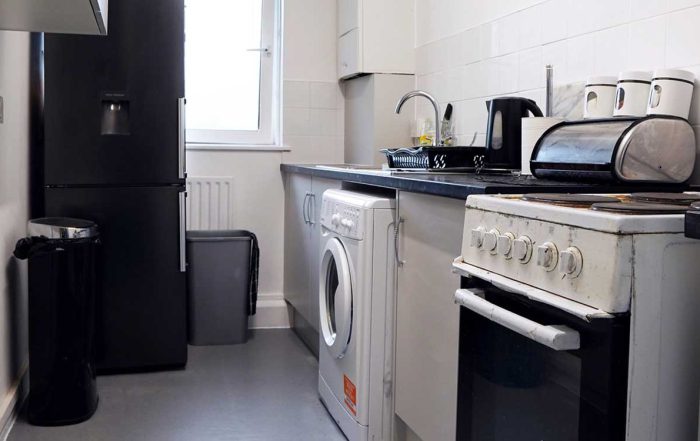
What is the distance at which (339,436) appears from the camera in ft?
8.39

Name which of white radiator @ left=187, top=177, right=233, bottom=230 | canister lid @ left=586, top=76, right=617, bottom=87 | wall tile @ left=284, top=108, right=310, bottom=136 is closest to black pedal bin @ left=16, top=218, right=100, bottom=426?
white radiator @ left=187, top=177, right=233, bottom=230

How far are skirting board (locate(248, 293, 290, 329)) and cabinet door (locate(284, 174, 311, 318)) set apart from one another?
0.07m

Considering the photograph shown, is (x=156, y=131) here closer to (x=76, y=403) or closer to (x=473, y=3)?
(x=76, y=403)

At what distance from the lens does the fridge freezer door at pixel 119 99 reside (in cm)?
308

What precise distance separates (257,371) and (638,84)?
2.03 meters

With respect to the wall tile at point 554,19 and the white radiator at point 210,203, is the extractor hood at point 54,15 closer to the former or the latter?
the wall tile at point 554,19

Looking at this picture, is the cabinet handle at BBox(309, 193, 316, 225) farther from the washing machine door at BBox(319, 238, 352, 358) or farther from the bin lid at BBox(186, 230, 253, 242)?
the washing machine door at BBox(319, 238, 352, 358)

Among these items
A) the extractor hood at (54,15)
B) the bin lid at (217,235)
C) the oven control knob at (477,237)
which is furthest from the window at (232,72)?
the oven control knob at (477,237)

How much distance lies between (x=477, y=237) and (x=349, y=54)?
8.66 feet

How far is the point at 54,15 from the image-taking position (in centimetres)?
207

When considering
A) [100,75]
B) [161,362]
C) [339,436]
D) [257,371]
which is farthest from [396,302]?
[100,75]

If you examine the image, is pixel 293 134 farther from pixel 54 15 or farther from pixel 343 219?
pixel 54 15

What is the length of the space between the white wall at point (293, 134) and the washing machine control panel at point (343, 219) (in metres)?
1.41

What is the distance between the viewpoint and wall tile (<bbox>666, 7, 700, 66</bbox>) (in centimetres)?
192
